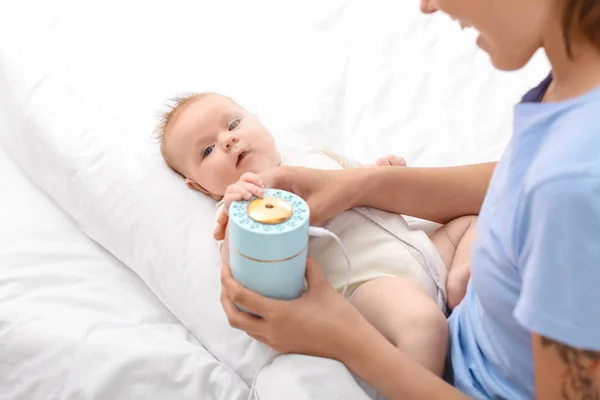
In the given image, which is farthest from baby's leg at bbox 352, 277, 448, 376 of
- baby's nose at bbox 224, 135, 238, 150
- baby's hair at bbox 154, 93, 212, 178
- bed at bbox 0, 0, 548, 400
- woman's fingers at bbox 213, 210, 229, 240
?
baby's hair at bbox 154, 93, 212, 178

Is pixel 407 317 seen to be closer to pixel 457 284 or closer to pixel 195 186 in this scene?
pixel 457 284

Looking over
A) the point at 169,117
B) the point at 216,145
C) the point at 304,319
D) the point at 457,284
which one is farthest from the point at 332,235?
the point at 169,117

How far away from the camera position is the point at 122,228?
1.10m

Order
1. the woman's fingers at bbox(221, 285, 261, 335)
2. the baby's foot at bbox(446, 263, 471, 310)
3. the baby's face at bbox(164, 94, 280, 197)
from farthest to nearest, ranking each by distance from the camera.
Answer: the baby's face at bbox(164, 94, 280, 197) < the baby's foot at bbox(446, 263, 471, 310) < the woman's fingers at bbox(221, 285, 261, 335)

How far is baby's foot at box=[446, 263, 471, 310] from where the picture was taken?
99 cm

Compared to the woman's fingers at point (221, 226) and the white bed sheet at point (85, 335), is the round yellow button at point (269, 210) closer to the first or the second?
the woman's fingers at point (221, 226)

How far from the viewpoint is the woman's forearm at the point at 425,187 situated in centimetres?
106

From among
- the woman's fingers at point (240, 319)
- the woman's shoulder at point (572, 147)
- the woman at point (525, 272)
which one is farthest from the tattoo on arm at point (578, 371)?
the woman's fingers at point (240, 319)

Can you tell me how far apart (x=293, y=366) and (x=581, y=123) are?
1.60ft

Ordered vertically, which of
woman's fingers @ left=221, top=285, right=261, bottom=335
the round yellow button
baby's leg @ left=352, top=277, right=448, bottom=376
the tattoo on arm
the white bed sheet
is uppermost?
the round yellow button

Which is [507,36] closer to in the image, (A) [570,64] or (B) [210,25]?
(A) [570,64]

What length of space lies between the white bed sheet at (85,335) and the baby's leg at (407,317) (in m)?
0.23

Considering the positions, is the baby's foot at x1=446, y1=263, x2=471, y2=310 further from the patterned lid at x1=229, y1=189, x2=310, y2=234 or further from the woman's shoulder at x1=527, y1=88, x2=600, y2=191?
the woman's shoulder at x1=527, y1=88, x2=600, y2=191

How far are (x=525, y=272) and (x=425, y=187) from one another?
1.66ft
